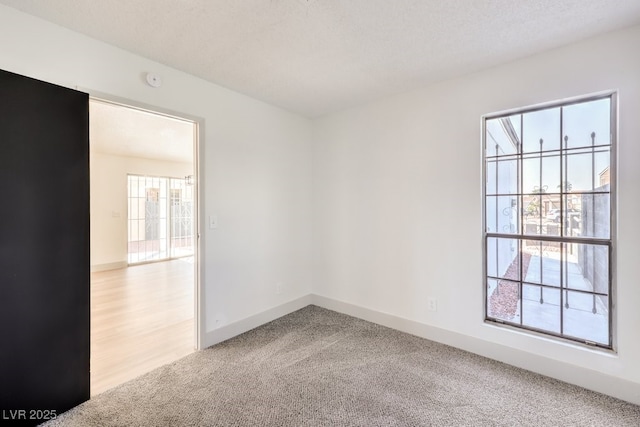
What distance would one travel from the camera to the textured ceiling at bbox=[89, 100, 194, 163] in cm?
365

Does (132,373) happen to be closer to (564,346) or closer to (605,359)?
(564,346)

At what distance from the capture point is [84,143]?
1939mm

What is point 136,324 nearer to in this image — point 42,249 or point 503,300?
point 42,249

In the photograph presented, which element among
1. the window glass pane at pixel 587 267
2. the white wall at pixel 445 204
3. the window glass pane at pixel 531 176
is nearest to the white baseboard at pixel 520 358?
the white wall at pixel 445 204

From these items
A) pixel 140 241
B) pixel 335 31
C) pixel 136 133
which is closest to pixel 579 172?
pixel 335 31

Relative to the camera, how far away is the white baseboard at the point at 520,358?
6.33ft

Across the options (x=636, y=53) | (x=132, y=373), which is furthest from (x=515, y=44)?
(x=132, y=373)

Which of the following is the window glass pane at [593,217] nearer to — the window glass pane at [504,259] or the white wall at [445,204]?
the white wall at [445,204]

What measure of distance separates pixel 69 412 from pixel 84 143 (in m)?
1.82

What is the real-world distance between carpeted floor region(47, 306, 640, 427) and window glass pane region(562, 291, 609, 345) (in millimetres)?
403

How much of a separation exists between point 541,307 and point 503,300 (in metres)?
0.27

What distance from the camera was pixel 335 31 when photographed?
6.29ft

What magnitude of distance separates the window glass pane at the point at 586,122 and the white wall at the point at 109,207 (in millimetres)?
7672

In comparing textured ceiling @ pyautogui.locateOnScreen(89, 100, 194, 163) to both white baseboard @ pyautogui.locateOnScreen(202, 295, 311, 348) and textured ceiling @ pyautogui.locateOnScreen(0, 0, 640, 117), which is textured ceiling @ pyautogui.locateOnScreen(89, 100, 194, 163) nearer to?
textured ceiling @ pyautogui.locateOnScreen(0, 0, 640, 117)
